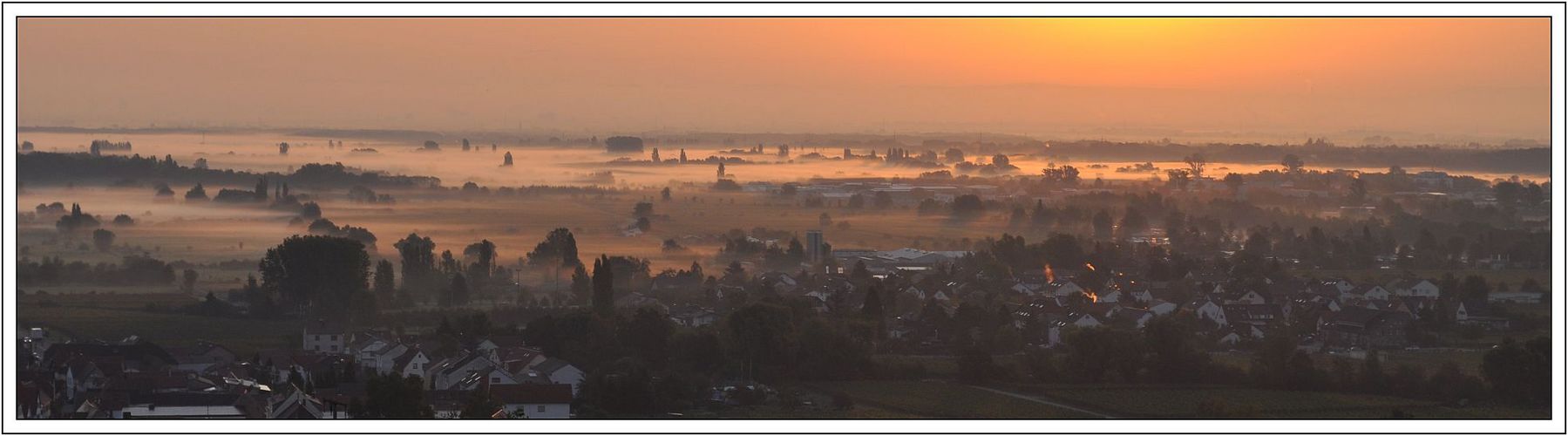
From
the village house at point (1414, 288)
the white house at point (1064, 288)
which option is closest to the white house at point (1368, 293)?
the village house at point (1414, 288)

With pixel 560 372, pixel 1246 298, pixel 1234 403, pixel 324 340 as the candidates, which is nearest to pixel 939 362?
pixel 1234 403

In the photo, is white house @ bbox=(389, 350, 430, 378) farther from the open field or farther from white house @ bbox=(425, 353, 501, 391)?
the open field

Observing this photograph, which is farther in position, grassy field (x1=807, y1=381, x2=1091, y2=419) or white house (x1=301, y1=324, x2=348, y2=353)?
white house (x1=301, y1=324, x2=348, y2=353)

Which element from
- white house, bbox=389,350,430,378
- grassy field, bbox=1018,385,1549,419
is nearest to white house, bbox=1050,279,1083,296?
grassy field, bbox=1018,385,1549,419

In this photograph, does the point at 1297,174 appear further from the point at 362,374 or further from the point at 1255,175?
the point at 362,374

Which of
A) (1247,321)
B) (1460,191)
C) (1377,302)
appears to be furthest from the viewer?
(1460,191)
